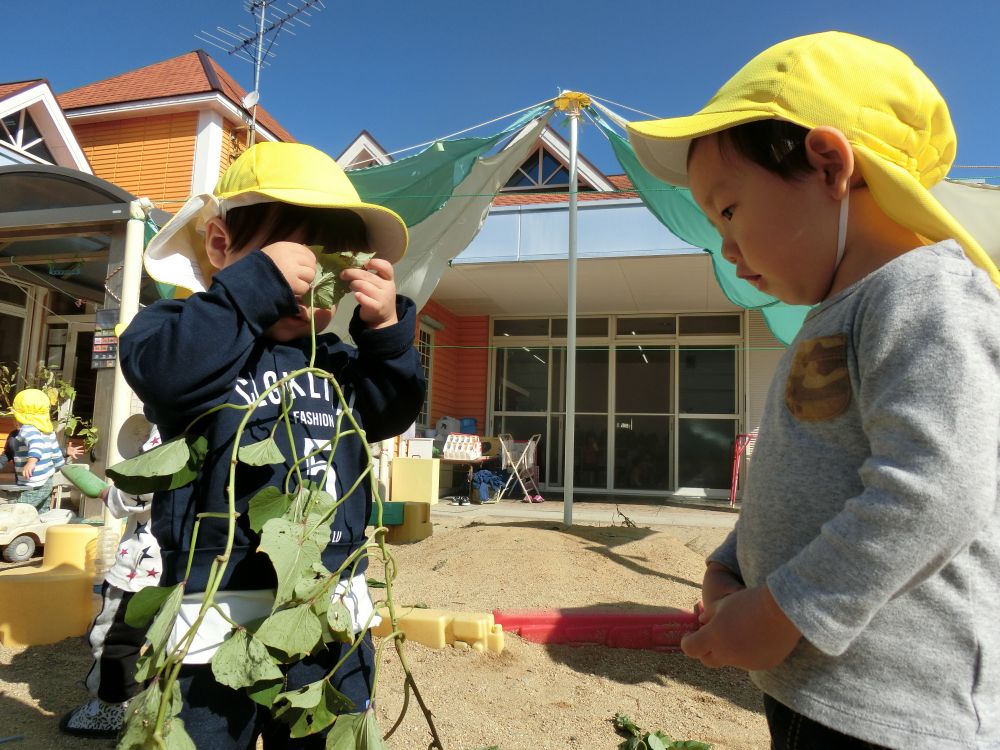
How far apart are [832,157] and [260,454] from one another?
0.87 m

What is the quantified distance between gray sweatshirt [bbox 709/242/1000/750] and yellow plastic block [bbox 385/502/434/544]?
16.3 feet

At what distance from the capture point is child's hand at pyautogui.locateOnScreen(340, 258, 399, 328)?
3.83 feet

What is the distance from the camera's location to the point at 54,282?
8.52 m

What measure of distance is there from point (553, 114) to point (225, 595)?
5368 mm

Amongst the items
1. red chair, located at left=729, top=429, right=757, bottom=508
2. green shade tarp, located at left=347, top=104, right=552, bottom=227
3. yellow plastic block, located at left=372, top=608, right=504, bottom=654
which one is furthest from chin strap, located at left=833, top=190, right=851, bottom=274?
red chair, located at left=729, top=429, right=757, bottom=508

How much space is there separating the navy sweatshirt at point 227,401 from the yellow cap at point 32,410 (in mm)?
6096

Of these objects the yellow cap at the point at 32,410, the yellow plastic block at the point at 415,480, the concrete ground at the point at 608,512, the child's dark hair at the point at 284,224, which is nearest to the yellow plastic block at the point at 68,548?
the yellow cap at the point at 32,410

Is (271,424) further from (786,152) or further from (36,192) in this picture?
(36,192)

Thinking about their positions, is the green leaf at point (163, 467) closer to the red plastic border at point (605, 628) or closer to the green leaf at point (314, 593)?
the green leaf at point (314, 593)

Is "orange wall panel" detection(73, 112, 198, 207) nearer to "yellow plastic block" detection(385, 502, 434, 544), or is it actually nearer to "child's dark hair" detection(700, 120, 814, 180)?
"yellow plastic block" detection(385, 502, 434, 544)

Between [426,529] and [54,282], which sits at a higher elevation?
[54,282]

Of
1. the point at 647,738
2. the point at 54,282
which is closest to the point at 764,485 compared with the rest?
the point at 647,738

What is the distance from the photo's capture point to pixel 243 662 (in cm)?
87

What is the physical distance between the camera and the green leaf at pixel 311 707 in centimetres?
90
